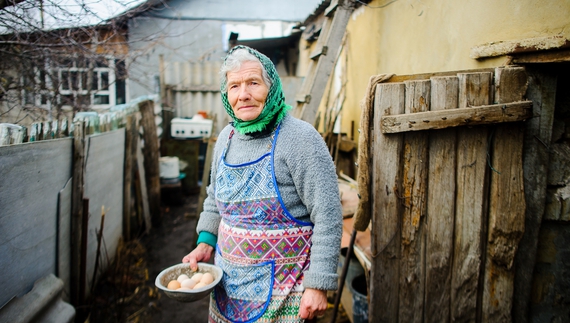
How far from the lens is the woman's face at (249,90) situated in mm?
1881

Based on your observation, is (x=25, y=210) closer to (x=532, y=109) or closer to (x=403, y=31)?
(x=532, y=109)

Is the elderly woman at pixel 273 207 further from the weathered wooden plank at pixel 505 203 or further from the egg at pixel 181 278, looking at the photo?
the weathered wooden plank at pixel 505 203

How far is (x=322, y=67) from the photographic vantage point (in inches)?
165

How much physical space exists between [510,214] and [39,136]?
3.37 metres

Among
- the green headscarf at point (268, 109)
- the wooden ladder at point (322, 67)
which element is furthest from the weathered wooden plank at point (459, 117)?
the wooden ladder at point (322, 67)

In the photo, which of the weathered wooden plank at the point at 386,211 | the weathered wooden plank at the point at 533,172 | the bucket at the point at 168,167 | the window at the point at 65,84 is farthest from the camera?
the bucket at the point at 168,167

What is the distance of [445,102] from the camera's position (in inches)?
79.5

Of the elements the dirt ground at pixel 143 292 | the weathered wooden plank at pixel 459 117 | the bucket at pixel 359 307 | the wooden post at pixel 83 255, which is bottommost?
the dirt ground at pixel 143 292

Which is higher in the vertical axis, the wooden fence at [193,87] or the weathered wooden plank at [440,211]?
the wooden fence at [193,87]

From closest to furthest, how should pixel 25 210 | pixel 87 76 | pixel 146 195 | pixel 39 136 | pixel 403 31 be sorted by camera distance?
pixel 25 210 → pixel 39 136 → pixel 403 31 → pixel 87 76 → pixel 146 195

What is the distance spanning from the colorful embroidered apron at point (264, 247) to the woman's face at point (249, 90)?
190mm

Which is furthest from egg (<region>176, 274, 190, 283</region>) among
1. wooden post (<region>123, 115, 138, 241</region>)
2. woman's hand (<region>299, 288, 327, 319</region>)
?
wooden post (<region>123, 115, 138, 241</region>)

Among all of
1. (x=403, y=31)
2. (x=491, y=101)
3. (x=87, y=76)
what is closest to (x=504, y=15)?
(x=491, y=101)

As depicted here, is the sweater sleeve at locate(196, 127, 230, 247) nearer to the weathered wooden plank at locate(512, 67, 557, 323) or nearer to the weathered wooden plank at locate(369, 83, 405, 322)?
the weathered wooden plank at locate(369, 83, 405, 322)
